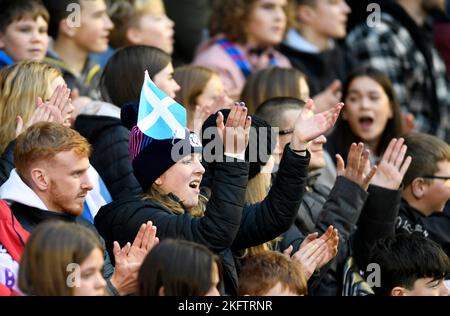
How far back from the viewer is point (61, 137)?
581 cm

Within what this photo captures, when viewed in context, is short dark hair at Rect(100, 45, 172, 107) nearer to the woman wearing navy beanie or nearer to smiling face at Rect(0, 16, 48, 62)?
smiling face at Rect(0, 16, 48, 62)

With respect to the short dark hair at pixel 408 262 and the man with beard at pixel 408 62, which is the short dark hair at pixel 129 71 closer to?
the short dark hair at pixel 408 262

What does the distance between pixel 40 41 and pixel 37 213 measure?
227cm

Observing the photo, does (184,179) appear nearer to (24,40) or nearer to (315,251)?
(315,251)

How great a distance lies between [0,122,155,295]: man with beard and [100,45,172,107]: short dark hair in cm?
134

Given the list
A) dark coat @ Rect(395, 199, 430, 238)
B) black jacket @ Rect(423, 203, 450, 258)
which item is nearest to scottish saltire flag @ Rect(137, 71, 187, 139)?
dark coat @ Rect(395, 199, 430, 238)

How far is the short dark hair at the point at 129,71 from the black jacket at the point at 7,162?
3.45 feet

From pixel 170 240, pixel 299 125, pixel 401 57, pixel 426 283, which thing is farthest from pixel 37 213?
pixel 401 57

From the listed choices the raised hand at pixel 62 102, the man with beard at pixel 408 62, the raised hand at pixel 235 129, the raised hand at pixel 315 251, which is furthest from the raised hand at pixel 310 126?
the man with beard at pixel 408 62

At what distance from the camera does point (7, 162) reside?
6.24 metres

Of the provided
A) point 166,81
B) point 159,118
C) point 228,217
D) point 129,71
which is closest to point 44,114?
point 159,118

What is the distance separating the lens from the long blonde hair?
653 cm

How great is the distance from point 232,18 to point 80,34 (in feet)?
4.82
